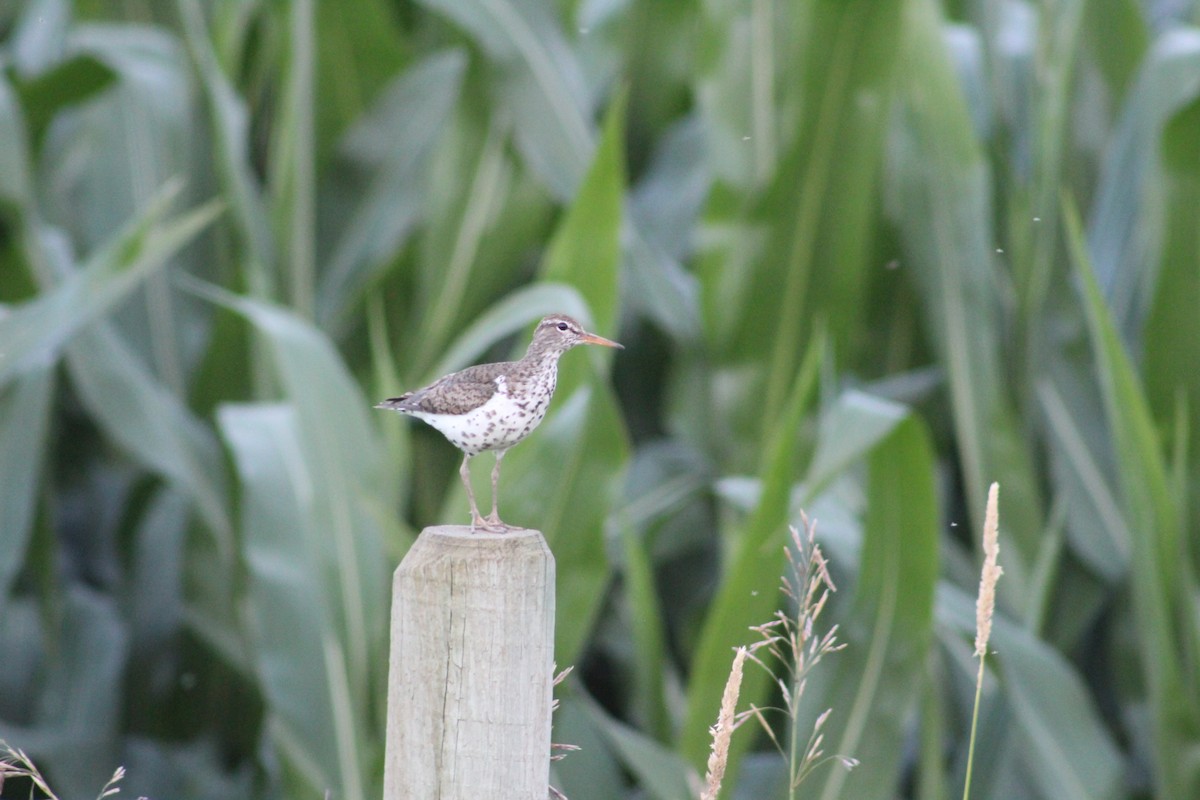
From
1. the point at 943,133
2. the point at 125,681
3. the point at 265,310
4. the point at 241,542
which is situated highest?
the point at 943,133

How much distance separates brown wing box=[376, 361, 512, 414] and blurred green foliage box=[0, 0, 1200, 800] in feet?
3.23

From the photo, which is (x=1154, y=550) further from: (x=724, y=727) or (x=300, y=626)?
(x=724, y=727)

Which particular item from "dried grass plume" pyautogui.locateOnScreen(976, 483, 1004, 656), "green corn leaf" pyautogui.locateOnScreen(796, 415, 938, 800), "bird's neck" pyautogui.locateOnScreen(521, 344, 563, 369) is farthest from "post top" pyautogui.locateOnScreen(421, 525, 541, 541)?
"green corn leaf" pyautogui.locateOnScreen(796, 415, 938, 800)

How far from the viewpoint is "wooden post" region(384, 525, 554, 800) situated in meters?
0.98

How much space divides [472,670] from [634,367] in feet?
7.14

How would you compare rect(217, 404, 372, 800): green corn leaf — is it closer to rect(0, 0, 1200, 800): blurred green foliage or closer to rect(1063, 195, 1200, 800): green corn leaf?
rect(0, 0, 1200, 800): blurred green foliage

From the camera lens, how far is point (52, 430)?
10.2 feet

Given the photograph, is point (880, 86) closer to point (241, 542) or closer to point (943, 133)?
point (943, 133)

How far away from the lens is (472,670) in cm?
97

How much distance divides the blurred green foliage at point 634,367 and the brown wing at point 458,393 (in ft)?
3.23

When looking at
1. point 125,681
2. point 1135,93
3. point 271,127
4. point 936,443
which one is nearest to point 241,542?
point 125,681

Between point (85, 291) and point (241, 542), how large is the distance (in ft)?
1.85

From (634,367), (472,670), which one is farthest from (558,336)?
(634,367)

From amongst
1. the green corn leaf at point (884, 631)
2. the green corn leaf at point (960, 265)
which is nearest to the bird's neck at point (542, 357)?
the green corn leaf at point (884, 631)
